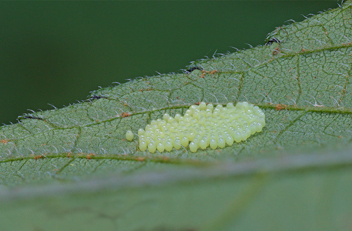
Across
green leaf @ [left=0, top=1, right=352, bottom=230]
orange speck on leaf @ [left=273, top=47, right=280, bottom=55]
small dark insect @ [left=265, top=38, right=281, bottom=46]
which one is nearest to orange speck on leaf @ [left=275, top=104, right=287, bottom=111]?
green leaf @ [left=0, top=1, right=352, bottom=230]

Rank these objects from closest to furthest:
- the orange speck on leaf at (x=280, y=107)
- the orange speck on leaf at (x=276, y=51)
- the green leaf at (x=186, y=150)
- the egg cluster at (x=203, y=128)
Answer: the green leaf at (x=186, y=150)
the egg cluster at (x=203, y=128)
the orange speck on leaf at (x=280, y=107)
the orange speck on leaf at (x=276, y=51)

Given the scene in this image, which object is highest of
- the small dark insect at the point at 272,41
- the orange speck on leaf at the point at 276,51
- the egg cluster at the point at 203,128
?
the small dark insect at the point at 272,41

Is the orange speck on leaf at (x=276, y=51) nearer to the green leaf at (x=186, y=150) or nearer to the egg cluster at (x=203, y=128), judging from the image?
the green leaf at (x=186, y=150)

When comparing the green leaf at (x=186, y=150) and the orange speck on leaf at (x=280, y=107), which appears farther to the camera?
the orange speck on leaf at (x=280, y=107)

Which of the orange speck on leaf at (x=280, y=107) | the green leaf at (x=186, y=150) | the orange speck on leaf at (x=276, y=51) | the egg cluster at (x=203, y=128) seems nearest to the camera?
the green leaf at (x=186, y=150)

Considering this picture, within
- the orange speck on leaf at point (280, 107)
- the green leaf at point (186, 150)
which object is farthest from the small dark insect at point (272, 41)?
the orange speck on leaf at point (280, 107)

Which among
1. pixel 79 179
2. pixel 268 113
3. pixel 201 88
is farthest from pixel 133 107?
pixel 79 179

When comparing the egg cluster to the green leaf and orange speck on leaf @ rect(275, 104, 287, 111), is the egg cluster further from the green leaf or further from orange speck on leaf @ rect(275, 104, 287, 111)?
orange speck on leaf @ rect(275, 104, 287, 111)
